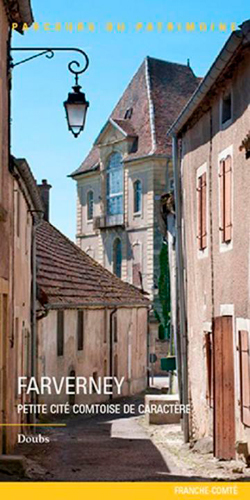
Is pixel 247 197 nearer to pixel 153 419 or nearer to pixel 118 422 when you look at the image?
pixel 153 419

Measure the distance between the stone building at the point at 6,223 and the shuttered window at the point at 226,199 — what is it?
2.64 meters

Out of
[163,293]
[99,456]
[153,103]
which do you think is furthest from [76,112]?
[153,103]

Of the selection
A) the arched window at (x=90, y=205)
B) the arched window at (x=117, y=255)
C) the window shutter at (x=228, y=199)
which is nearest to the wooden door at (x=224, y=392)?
the window shutter at (x=228, y=199)

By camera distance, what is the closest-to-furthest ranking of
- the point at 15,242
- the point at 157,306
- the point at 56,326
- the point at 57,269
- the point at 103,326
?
1. the point at 15,242
2. the point at 56,326
3. the point at 57,269
4. the point at 103,326
5. the point at 157,306

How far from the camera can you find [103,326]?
1064 inches

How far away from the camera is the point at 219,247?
1366 centimetres

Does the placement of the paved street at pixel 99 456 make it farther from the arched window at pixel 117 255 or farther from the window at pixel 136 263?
the arched window at pixel 117 255

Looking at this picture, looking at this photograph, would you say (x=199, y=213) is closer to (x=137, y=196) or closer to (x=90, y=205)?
(x=137, y=196)

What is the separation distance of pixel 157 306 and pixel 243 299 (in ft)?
106

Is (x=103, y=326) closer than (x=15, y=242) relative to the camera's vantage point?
No

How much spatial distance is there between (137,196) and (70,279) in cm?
2350

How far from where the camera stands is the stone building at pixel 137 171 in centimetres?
4569

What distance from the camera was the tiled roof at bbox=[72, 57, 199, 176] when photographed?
45.4 metres
